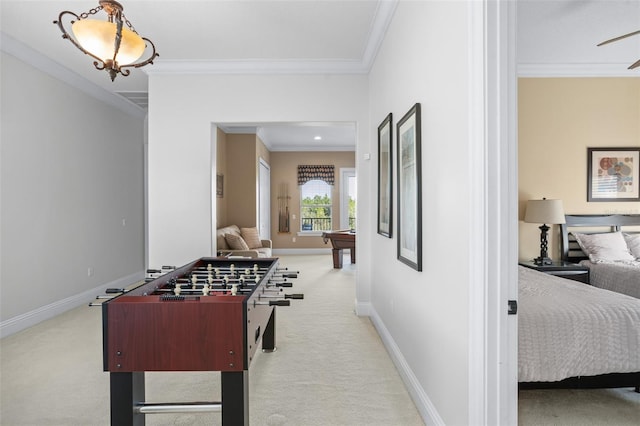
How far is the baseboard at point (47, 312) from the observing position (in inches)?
149

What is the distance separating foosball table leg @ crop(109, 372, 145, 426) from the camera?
5.88 ft

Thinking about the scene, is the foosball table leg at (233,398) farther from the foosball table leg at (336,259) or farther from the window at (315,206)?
the window at (315,206)

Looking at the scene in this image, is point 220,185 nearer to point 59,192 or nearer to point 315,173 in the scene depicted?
point 59,192

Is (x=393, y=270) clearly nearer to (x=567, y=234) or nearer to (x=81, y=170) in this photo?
(x=567, y=234)

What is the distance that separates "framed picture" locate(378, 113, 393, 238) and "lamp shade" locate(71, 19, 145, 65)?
1.94m

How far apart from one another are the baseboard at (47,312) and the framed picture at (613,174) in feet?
20.9

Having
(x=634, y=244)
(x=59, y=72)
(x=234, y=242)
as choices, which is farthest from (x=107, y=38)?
(x=634, y=244)

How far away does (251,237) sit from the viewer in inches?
285

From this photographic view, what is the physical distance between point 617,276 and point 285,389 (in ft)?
11.7

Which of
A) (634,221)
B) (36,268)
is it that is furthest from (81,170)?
(634,221)

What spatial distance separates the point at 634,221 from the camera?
4.58 meters

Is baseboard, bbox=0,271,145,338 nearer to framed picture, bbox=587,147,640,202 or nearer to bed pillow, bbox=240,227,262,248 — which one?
bed pillow, bbox=240,227,262,248

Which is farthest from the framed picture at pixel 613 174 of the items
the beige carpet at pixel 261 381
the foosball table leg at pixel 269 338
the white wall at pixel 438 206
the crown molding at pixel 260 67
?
the foosball table leg at pixel 269 338

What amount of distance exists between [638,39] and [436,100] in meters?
3.36
